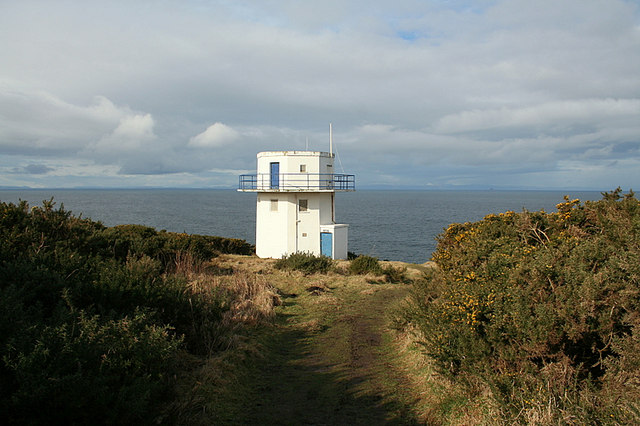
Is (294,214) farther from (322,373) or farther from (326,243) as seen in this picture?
(322,373)

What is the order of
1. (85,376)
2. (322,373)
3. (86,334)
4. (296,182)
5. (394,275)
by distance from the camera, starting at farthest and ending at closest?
(296,182), (394,275), (322,373), (86,334), (85,376)

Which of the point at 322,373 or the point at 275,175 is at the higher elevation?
the point at 275,175

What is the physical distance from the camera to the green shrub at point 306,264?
16.8 m

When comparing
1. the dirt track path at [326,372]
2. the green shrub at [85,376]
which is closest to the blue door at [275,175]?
the dirt track path at [326,372]

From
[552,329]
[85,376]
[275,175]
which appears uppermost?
[275,175]

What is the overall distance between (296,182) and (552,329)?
21159 millimetres

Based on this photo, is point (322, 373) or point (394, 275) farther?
point (394, 275)

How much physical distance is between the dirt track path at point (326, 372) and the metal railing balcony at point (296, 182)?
1423 centimetres

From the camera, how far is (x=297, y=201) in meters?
26.0

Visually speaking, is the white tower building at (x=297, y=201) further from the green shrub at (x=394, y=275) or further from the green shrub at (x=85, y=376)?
the green shrub at (x=85, y=376)

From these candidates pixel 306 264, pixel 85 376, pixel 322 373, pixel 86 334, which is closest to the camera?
pixel 85 376

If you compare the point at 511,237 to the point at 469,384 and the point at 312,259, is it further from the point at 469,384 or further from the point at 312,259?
the point at 312,259

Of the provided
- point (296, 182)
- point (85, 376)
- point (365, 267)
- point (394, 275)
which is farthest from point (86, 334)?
point (296, 182)

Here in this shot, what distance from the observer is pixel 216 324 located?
7902 mm
